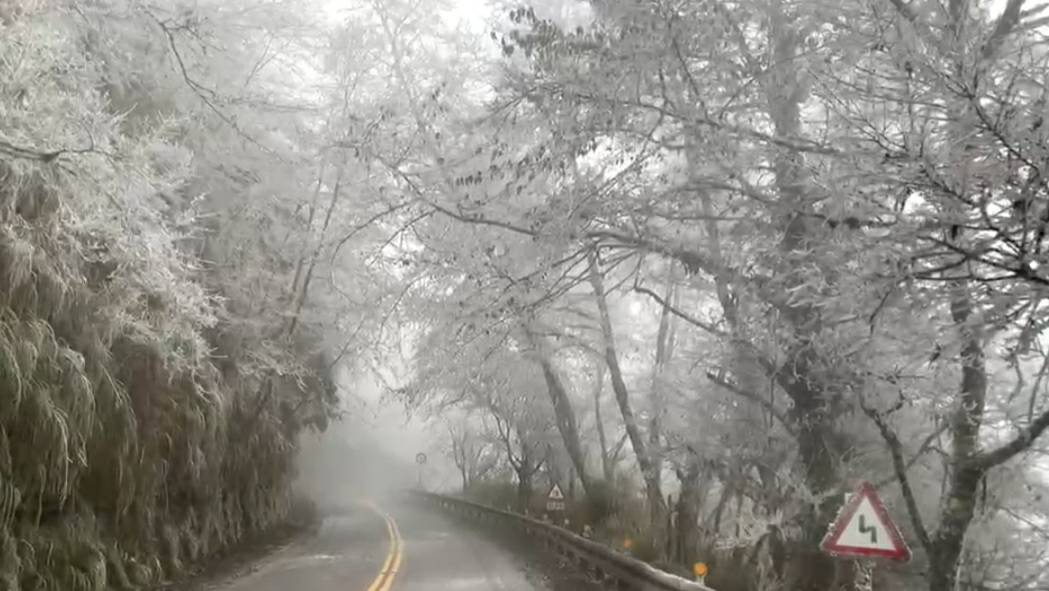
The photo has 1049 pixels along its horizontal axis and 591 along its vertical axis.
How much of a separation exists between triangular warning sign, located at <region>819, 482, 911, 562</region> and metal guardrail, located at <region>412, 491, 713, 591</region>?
247 cm

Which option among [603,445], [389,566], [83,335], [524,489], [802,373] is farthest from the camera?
[524,489]

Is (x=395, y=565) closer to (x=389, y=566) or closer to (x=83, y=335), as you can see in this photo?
(x=389, y=566)

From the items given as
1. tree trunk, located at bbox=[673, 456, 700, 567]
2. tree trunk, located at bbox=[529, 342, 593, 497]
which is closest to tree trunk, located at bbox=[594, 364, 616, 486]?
tree trunk, located at bbox=[529, 342, 593, 497]

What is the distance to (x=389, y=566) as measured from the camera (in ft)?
56.6

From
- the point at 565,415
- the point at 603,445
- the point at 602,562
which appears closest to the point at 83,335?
the point at 602,562

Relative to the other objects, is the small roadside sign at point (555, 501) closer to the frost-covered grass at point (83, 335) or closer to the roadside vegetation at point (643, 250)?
the roadside vegetation at point (643, 250)

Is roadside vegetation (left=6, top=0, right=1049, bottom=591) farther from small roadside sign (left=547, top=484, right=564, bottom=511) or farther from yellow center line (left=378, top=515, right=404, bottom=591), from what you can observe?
yellow center line (left=378, top=515, right=404, bottom=591)

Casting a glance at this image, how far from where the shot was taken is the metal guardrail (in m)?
10.4

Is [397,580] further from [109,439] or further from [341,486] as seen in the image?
[341,486]

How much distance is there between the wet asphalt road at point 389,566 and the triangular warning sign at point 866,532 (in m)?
8.34

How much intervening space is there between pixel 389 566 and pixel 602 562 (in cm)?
520

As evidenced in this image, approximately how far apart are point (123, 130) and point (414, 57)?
9488 mm

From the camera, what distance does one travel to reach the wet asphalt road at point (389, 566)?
14.3 m

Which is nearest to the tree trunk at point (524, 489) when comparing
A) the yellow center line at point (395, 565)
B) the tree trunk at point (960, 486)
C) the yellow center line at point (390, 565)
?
the yellow center line at point (390, 565)
